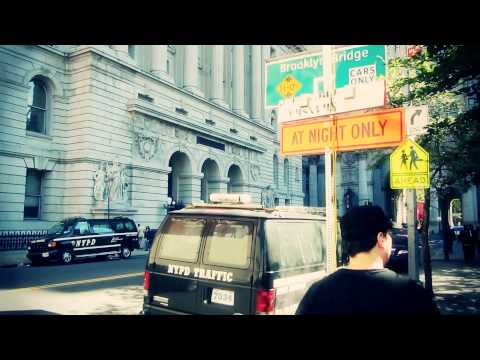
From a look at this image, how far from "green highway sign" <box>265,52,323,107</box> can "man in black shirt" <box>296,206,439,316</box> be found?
9.24ft

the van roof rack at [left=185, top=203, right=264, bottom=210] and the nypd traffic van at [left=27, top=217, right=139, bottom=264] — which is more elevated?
the van roof rack at [left=185, top=203, right=264, bottom=210]

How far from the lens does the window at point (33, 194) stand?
22406mm

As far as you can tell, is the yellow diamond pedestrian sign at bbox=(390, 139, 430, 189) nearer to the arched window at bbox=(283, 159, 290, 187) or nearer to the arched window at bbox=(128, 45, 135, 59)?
the arched window at bbox=(128, 45, 135, 59)

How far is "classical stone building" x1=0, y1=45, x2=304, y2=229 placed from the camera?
21.4m

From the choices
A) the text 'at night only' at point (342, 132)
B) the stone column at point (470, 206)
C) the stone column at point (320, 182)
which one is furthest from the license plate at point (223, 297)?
the stone column at point (320, 182)

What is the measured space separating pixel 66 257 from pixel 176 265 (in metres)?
13.5

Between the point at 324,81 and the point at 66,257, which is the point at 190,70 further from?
the point at 324,81

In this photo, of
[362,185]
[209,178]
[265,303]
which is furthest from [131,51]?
[362,185]

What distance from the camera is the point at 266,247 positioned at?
15.8 ft

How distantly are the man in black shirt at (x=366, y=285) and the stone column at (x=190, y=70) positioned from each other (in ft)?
108

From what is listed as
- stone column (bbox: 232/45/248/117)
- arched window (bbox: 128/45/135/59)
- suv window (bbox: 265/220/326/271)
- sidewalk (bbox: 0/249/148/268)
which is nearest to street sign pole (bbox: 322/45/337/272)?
suv window (bbox: 265/220/326/271)

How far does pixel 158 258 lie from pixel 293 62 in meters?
3.28

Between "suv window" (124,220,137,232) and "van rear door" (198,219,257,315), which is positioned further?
"suv window" (124,220,137,232)

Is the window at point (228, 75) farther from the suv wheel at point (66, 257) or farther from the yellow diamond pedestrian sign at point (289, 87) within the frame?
the yellow diamond pedestrian sign at point (289, 87)
